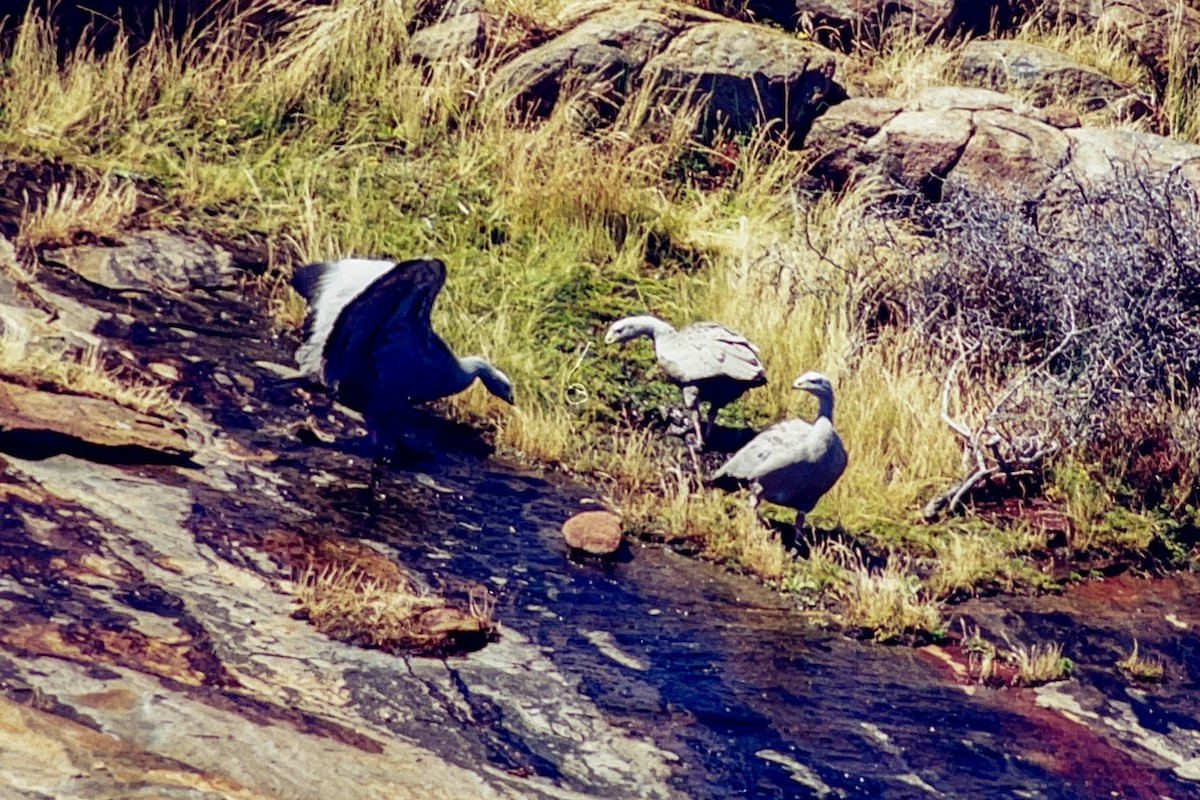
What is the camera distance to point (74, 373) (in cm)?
737

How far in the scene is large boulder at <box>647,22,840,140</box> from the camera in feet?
38.8

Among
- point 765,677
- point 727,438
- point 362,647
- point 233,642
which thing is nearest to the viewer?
point 233,642

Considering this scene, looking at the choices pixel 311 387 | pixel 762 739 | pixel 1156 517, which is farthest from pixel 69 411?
pixel 1156 517

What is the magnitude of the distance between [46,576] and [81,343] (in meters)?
2.88

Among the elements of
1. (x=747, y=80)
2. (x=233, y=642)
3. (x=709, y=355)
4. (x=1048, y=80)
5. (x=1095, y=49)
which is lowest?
(x=233, y=642)

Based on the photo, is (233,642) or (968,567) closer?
(233,642)

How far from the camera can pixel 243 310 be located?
9.38m

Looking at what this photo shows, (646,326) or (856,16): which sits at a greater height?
(856,16)

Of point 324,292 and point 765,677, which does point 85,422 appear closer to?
point 324,292

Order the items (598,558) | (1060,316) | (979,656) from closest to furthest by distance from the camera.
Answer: (979,656) → (598,558) → (1060,316)

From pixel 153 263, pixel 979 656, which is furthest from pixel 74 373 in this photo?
pixel 979 656

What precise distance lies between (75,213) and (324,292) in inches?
88.5

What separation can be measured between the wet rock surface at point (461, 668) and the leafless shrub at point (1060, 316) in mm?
1115

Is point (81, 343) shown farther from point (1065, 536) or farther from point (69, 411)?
point (1065, 536)
